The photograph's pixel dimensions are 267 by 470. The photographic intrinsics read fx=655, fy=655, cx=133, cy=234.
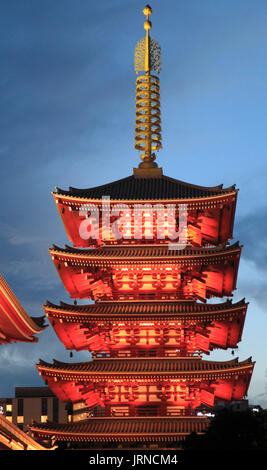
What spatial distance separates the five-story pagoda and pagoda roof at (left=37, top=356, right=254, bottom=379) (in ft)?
0.20

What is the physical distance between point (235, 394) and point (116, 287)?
393 inches

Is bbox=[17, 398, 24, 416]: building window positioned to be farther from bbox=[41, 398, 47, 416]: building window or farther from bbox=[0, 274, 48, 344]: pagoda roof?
bbox=[0, 274, 48, 344]: pagoda roof

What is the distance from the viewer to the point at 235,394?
40375 mm

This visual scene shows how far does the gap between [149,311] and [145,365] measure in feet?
10.5

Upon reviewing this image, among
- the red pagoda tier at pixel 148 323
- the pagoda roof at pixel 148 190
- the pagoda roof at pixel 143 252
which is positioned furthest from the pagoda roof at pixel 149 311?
the pagoda roof at pixel 148 190

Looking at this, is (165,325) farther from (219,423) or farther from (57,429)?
(219,423)

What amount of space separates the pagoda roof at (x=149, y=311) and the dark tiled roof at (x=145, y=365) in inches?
98.7

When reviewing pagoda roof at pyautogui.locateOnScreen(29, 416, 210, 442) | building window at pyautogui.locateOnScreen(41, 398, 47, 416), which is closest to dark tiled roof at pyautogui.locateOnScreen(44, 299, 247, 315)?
pagoda roof at pyautogui.locateOnScreen(29, 416, 210, 442)

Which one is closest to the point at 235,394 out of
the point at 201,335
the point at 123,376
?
the point at 201,335

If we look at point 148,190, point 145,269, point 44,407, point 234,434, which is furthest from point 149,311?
point 44,407

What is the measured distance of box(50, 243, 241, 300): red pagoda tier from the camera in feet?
133

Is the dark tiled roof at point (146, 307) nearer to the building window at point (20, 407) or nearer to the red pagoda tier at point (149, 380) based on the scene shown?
the red pagoda tier at point (149, 380)


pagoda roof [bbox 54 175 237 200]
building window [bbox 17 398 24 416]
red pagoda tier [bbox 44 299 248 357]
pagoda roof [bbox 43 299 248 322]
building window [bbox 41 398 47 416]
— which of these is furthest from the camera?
building window [bbox 17 398 24 416]
